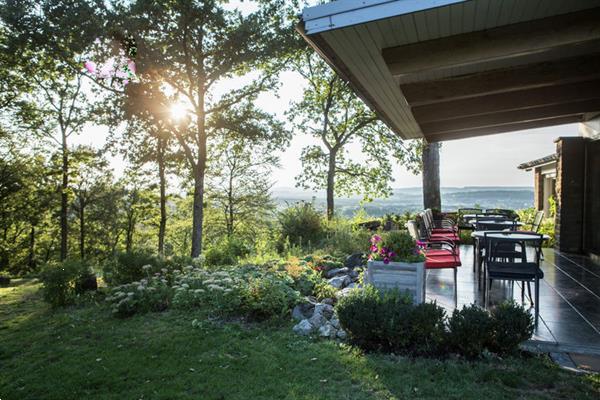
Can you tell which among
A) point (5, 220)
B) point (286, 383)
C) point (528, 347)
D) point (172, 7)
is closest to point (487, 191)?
point (172, 7)

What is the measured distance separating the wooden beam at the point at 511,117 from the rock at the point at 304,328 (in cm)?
388

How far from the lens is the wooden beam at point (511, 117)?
20.8 feet

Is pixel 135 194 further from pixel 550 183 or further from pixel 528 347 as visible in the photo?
pixel 528 347

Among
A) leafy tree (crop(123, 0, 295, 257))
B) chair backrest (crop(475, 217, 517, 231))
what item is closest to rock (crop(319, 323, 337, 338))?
chair backrest (crop(475, 217, 517, 231))

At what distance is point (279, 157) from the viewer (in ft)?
67.8

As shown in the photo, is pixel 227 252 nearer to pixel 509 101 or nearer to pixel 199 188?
pixel 199 188

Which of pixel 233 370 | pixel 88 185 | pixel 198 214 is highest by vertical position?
pixel 88 185

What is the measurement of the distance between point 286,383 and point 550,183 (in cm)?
1505

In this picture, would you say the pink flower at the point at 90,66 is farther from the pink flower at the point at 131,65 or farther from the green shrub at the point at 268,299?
the green shrub at the point at 268,299

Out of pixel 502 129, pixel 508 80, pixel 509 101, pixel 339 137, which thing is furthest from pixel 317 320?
pixel 339 137

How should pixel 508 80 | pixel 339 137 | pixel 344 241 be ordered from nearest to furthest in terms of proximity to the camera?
pixel 508 80
pixel 344 241
pixel 339 137

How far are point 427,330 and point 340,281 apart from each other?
2.39 meters

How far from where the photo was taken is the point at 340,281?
19.1 feet

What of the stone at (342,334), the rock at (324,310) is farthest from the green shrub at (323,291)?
the stone at (342,334)
